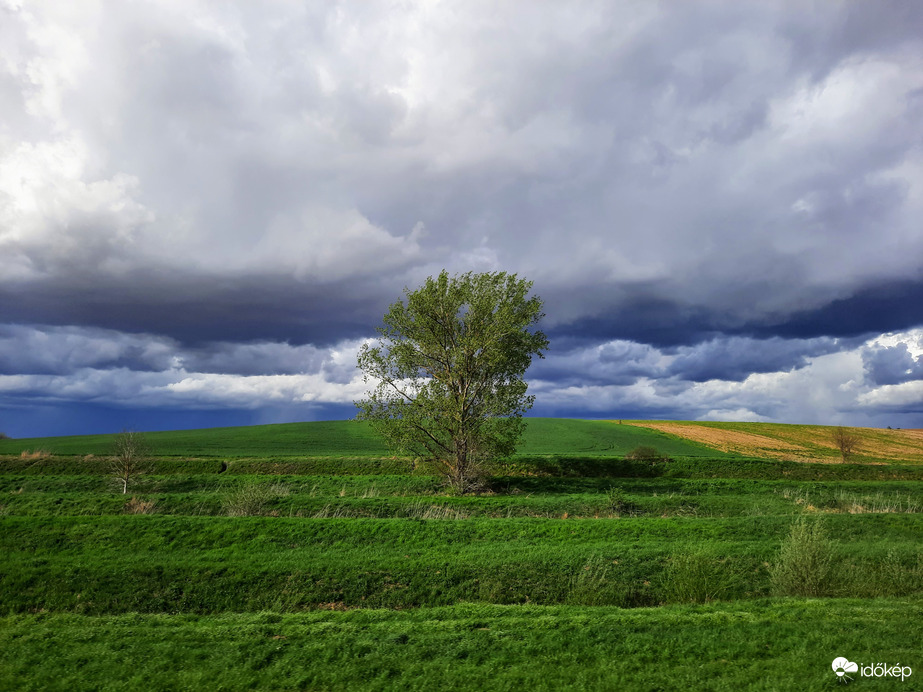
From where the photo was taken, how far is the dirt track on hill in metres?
67.8

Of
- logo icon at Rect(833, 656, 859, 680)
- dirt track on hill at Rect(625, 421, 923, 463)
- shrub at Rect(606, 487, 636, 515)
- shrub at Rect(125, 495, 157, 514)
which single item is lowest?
dirt track on hill at Rect(625, 421, 923, 463)

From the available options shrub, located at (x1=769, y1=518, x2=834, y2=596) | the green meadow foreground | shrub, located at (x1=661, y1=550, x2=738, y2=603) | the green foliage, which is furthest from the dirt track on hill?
the green foliage

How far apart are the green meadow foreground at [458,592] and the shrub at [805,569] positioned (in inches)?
2.3

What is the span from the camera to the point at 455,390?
37219mm

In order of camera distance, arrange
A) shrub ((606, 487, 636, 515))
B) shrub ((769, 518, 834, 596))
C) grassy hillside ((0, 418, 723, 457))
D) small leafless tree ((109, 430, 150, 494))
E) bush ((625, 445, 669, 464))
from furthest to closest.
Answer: grassy hillside ((0, 418, 723, 457)) < bush ((625, 445, 669, 464)) < small leafless tree ((109, 430, 150, 494)) < shrub ((606, 487, 636, 515)) < shrub ((769, 518, 834, 596))

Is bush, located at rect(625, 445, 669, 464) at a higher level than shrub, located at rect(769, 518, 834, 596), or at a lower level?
lower

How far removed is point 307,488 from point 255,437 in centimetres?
4482

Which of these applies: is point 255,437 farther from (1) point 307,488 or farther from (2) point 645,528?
(2) point 645,528

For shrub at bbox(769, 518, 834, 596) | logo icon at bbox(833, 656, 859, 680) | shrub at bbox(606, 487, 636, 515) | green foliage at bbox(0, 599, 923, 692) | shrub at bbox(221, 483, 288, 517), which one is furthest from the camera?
shrub at bbox(606, 487, 636, 515)

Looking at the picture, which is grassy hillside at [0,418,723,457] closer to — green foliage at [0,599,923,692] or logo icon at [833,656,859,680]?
green foliage at [0,599,923,692]

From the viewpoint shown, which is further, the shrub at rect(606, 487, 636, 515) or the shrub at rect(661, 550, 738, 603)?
the shrub at rect(606, 487, 636, 515)

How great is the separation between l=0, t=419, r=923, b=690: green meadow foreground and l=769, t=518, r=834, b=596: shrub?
0.06m

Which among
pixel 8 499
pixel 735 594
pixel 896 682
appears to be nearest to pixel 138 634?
A: pixel 896 682

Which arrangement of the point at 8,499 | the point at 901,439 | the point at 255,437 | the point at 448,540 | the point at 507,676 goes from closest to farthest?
the point at 507,676
the point at 448,540
the point at 8,499
the point at 255,437
the point at 901,439
